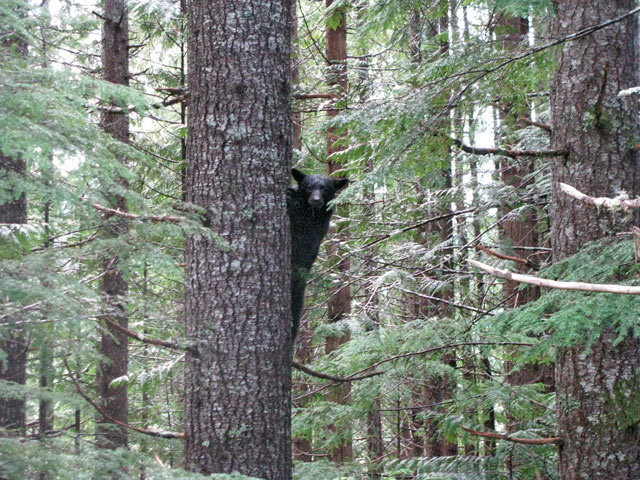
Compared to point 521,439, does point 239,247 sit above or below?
above

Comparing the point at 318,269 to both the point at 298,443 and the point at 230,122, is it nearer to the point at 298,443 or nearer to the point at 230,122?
the point at 298,443

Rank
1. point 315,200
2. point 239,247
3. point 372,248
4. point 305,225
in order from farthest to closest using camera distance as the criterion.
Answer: point 372,248, point 305,225, point 315,200, point 239,247

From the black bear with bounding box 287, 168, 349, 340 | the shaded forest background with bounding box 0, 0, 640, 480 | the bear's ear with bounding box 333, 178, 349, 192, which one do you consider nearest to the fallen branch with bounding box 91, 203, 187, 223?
the shaded forest background with bounding box 0, 0, 640, 480

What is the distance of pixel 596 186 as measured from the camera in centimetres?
457

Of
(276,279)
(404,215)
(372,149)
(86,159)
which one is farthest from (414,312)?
(86,159)

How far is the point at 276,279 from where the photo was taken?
4.02 m

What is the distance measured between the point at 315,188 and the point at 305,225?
0.43 metres

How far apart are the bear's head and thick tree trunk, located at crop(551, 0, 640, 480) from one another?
2455 millimetres

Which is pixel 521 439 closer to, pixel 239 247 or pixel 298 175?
pixel 239 247

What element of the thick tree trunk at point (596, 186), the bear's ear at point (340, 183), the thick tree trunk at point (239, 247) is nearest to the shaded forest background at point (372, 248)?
the thick tree trunk at point (596, 186)

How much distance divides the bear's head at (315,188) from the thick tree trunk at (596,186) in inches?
96.6

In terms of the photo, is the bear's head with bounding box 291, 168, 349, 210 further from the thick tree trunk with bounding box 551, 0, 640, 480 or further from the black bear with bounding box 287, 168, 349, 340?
the thick tree trunk with bounding box 551, 0, 640, 480

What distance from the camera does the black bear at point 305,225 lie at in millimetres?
6105

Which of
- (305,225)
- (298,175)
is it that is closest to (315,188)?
(298,175)
